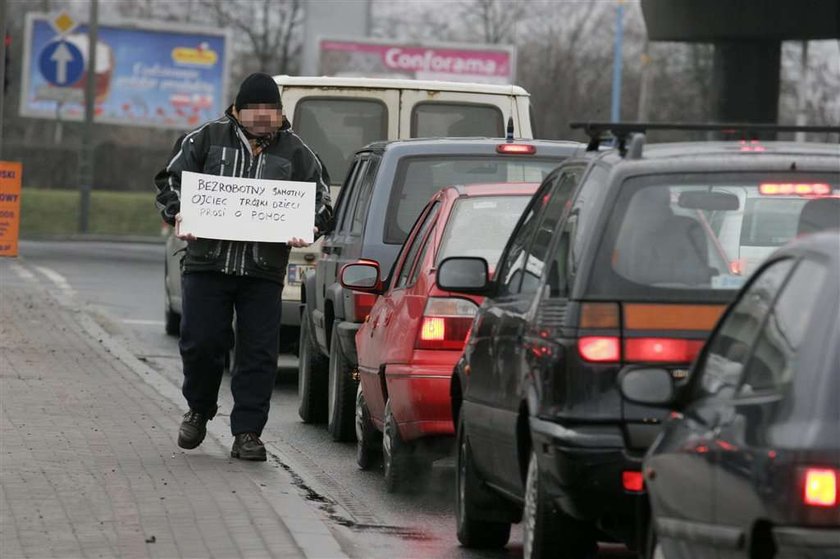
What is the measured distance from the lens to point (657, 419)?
6.61m

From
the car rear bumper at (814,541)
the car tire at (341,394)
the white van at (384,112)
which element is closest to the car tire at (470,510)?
the car tire at (341,394)

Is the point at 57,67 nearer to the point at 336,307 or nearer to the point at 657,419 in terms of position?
the point at 336,307

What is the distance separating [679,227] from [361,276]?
4.68 m

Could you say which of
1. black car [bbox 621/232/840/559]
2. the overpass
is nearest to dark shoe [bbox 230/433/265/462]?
Answer: black car [bbox 621/232/840/559]

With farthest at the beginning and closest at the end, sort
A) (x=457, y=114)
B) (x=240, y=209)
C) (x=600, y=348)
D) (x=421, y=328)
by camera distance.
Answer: (x=457, y=114)
(x=240, y=209)
(x=421, y=328)
(x=600, y=348)

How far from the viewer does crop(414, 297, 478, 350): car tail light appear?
9750mm

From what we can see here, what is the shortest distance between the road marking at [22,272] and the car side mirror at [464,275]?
19321mm

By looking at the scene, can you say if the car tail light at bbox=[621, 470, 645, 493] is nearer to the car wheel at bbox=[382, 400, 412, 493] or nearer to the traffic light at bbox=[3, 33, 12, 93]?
the car wheel at bbox=[382, 400, 412, 493]

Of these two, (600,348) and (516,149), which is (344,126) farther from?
(600,348)

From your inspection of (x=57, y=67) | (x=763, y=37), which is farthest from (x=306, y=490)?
(x=57, y=67)

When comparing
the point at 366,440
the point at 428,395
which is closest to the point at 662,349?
the point at 428,395

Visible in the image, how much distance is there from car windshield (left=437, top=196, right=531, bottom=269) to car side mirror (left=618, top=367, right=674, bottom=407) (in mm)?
4423

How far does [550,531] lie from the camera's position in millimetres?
7074

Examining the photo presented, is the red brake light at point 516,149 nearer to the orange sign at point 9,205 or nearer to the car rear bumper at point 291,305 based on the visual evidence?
the car rear bumper at point 291,305
